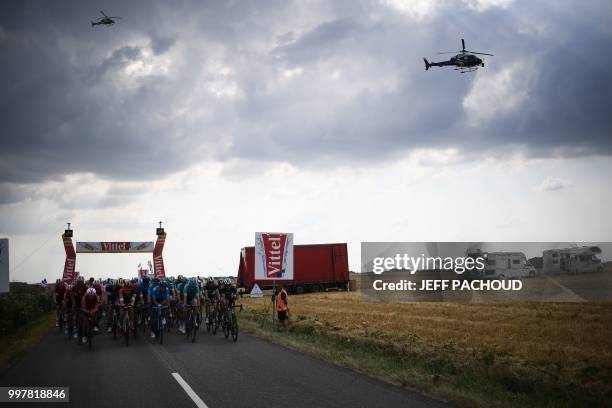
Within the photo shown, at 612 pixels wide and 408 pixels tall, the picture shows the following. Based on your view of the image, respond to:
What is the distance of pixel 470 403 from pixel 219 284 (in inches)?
495

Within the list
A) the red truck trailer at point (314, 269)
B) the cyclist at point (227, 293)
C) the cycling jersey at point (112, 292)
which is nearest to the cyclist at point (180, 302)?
the cyclist at point (227, 293)

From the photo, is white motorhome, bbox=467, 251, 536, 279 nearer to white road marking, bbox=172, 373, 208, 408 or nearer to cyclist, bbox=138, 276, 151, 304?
cyclist, bbox=138, 276, 151, 304

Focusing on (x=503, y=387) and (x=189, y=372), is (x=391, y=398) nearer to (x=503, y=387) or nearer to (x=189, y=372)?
(x=503, y=387)

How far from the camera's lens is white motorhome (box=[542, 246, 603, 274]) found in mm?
40438

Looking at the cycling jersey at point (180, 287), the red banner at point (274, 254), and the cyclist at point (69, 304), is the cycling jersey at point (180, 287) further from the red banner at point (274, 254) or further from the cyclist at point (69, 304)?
the cyclist at point (69, 304)

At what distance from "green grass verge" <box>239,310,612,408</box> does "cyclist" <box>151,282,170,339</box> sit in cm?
375

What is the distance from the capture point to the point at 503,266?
40188 millimetres

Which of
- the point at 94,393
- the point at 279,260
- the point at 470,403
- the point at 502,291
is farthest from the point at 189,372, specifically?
the point at 502,291

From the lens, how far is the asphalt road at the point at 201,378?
30.3 ft

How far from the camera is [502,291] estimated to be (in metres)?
38.5

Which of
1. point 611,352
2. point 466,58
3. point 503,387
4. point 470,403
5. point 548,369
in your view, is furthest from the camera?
point 466,58

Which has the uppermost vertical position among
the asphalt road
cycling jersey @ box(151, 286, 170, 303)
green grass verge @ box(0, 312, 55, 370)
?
cycling jersey @ box(151, 286, 170, 303)

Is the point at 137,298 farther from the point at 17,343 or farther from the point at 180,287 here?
the point at 17,343

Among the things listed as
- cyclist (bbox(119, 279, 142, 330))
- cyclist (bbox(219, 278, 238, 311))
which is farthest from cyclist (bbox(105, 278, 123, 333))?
cyclist (bbox(219, 278, 238, 311))
